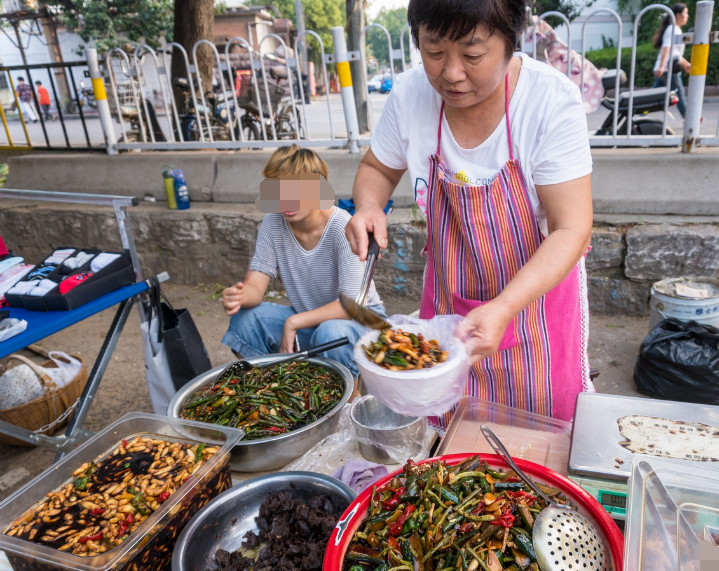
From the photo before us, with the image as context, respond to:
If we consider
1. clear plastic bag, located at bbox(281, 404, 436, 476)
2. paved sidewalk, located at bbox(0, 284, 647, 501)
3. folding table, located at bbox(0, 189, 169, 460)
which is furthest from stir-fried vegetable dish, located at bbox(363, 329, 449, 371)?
paved sidewalk, located at bbox(0, 284, 647, 501)

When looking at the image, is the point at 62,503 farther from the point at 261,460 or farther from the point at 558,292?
the point at 558,292

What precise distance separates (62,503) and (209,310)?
394 cm

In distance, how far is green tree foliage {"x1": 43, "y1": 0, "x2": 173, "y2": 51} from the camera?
21.7 metres

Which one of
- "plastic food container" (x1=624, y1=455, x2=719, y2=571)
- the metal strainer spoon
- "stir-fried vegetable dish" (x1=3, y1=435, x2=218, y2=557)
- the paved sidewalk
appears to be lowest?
the paved sidewalk

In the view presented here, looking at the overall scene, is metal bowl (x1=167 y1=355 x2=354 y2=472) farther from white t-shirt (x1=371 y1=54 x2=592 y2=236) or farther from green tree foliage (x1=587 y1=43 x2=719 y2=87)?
green tree foliage (x1=587 y1=43 x2=719 y2=87)

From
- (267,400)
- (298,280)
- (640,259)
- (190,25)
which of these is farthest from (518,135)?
(190,25)

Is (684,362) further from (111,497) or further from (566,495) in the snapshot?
(111,497)

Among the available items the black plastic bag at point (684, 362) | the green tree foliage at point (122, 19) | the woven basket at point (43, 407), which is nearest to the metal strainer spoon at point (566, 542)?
the black plastic bag at point (684, 362)

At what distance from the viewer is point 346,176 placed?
5.02m

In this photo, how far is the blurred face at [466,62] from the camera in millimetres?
1274

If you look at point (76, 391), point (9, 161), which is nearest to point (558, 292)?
point (76, 391)

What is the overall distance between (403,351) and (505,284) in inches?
22.2

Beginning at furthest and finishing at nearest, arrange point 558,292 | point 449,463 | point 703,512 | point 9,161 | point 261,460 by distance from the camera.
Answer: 1. point 9,161
2. point 558,292
3. point 261,460
4. point 449,463
5. point 703,512

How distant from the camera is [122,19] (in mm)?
22281
